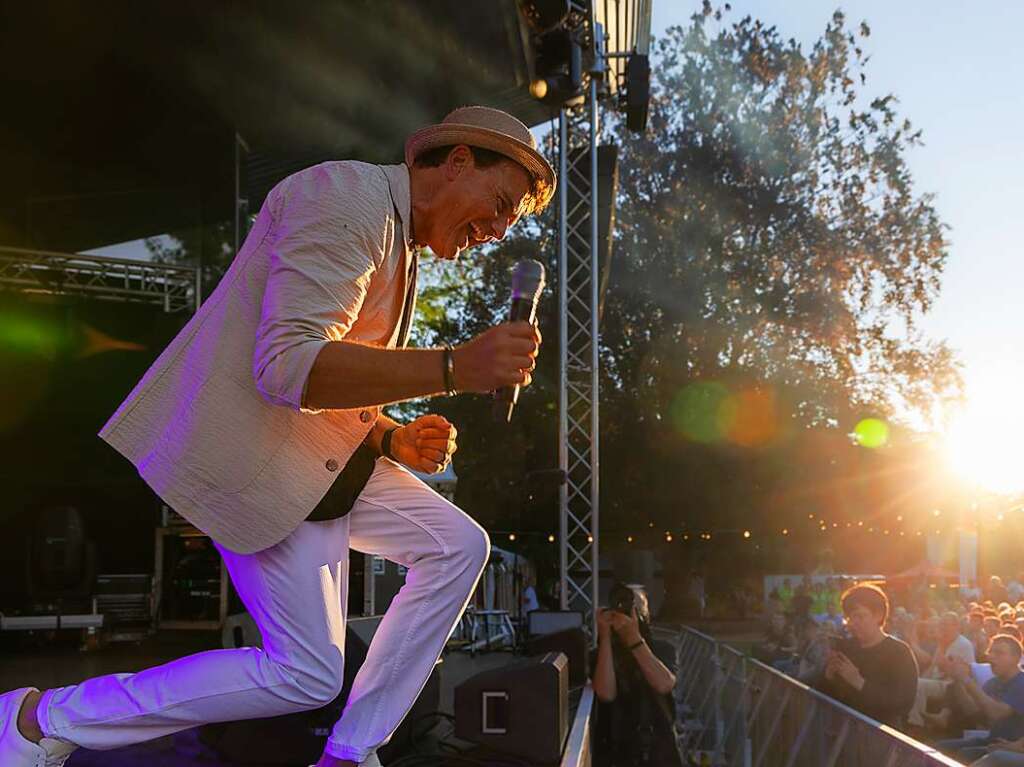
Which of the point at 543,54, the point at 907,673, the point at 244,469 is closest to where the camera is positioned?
the point at 244,469

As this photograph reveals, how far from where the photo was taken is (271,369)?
5.44 feet

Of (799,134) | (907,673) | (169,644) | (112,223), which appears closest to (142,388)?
(907,673)

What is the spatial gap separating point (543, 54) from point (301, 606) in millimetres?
7344

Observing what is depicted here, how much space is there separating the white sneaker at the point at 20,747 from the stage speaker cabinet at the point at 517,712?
1.44 m

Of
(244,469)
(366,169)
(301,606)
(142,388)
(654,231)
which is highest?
(654,231)

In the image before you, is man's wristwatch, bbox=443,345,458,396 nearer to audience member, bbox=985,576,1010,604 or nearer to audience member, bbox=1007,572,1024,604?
audience member, bbox=985,576,1010,604

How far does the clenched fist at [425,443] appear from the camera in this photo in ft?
7.00

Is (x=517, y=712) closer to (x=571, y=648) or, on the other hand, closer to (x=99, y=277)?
(x=571, y=648)

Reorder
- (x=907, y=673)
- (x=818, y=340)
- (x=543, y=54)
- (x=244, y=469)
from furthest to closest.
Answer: (x=818, y=340)
(x=543, y=54)
(x=907, y=673)
(x=244, y=469)

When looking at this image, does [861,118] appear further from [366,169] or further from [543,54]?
[366,169]

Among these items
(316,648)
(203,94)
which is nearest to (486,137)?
(316,648)

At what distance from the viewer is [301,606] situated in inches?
71.3

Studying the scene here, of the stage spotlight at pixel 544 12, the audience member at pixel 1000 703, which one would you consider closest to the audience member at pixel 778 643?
the audience member at pixel 1000 703

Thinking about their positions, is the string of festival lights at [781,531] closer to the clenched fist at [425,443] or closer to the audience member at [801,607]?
the audience member at [801,607]
